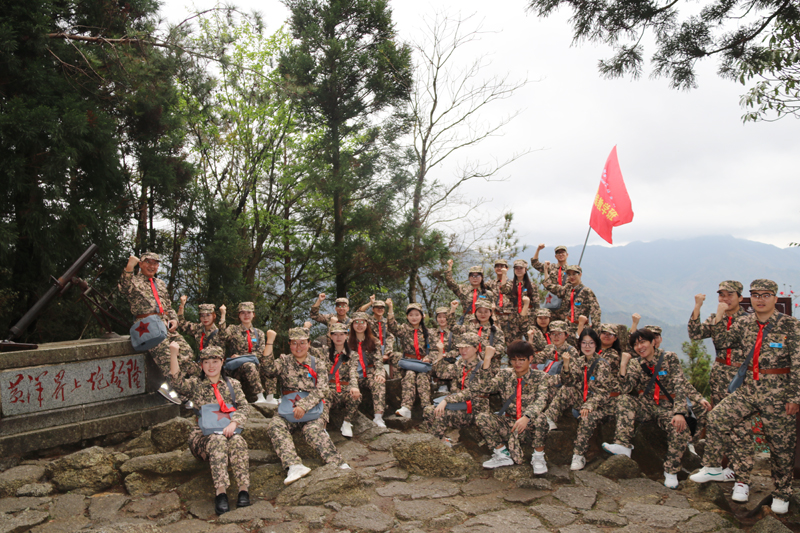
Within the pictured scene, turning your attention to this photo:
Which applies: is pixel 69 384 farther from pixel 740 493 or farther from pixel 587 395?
pixel 740 493

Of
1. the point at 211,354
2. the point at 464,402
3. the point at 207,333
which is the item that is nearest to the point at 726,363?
the point at 464,402

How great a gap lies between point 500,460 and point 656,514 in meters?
1.77

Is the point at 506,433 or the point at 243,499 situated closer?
the point at 243,499

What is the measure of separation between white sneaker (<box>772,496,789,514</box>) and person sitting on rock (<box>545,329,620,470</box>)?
5.88 feet

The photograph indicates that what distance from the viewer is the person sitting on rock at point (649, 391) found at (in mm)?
6117

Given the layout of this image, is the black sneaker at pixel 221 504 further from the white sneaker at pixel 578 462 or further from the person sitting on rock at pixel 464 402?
the white sneaker at pixel 578 462

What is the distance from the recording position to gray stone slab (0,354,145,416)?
644 centimetres

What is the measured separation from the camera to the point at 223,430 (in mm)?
5594

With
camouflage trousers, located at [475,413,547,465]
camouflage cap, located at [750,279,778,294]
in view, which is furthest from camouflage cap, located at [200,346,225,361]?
camouflage cap, located at [750,279,778,294]

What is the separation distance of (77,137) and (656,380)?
9845 mm

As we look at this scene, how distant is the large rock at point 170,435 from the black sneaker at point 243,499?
1.86 m

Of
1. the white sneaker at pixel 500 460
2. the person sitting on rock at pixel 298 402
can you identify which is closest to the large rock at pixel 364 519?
the person sitting on rock at pixel 298 402

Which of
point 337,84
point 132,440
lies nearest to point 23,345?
point 132,440

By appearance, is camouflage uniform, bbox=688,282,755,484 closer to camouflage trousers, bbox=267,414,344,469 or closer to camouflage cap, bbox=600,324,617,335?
camouflage cap, bbox=600,324,617,335
